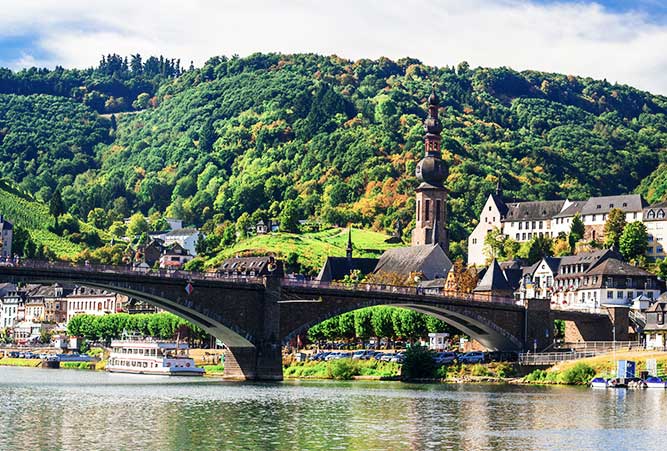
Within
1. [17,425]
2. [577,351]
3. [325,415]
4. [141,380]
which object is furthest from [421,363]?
[17,425]

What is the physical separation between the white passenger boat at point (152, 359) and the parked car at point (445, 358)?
26.5m

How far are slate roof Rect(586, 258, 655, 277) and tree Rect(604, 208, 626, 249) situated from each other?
27.8 metres

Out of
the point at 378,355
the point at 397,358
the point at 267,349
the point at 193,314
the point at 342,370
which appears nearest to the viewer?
the point at 193,314

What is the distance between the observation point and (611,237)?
7096 inches

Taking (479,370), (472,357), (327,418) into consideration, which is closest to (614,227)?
(472,357)

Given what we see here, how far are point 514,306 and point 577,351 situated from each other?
1016 centimetres

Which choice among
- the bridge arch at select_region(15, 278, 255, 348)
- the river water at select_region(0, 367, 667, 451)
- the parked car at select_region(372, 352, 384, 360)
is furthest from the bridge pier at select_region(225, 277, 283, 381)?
the parked car at select_region(372, 352, 384, 360)

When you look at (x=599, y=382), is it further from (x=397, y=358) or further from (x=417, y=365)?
(x=397, y=358)

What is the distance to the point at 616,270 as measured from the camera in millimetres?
149000

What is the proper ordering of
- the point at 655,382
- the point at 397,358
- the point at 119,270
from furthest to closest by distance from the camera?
the point at 397,358 < the point at 119,270 < the point at 655,382

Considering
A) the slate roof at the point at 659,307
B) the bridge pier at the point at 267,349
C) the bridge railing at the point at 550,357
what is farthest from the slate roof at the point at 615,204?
the bridge pier at the point at 267,349

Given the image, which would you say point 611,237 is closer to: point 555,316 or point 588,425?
point 555,316

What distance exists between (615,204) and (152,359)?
83621 mm

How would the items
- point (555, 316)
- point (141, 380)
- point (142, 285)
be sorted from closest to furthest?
point (142, 285)
point (141, 380)
point (555, 316)
